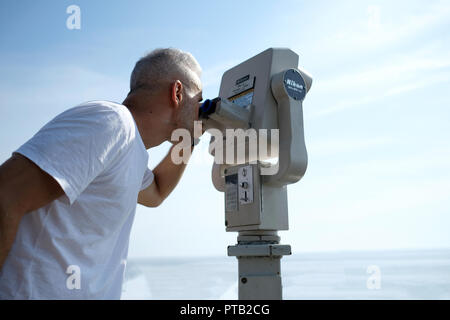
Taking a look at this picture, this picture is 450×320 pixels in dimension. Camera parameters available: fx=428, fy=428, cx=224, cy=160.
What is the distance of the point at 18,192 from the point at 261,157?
121 centimetres

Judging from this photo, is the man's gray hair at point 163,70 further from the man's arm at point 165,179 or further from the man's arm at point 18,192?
the man's arm at point 18,192

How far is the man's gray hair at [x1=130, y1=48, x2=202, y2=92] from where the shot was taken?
191cm

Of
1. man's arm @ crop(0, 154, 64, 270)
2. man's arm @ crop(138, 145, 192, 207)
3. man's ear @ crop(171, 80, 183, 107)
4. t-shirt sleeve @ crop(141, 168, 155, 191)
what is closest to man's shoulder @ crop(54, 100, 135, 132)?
man's arm @ crop(0, 154, 64, 270)

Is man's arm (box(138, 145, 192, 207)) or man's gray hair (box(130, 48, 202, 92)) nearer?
man's gray hair (box(130, 48, 202, 92))

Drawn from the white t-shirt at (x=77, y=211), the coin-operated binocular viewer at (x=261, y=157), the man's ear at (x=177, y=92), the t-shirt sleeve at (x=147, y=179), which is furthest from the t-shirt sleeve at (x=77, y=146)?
the t-shirt sleeve at (x=147, y=179)

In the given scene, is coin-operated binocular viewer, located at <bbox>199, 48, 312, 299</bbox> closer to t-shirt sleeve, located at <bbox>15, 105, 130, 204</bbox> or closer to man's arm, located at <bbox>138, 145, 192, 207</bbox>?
man's arm, located at <bbox>138, 145, 192, 207</bbox>

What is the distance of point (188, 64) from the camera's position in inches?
80.2

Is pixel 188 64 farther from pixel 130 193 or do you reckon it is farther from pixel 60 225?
pixel 60 225

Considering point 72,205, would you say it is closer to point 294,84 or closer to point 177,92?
point 177,92

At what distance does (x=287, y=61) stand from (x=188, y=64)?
0.54 m

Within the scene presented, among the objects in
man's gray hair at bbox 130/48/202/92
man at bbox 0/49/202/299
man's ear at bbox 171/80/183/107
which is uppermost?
man's gray hair at bbox 130/48/202/92

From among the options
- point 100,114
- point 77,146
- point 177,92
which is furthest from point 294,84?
point 77,146

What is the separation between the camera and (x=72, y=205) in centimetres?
138
